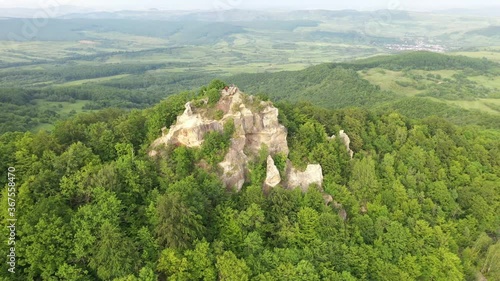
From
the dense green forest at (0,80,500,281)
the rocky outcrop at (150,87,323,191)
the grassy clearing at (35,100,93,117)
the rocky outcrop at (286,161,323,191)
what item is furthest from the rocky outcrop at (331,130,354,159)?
the grassy clearing at (35,100,93,117)

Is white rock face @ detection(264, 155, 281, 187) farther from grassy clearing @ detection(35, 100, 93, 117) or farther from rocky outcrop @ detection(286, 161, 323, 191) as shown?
grassy clearing @ detection(35, 100, 93, 117)

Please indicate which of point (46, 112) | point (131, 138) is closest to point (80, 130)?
point (131, 138)

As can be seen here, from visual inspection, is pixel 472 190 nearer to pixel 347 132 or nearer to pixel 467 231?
pixel 467 231

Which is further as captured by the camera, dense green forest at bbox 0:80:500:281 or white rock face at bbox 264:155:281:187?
white rock face at bbox 264:155:281:187

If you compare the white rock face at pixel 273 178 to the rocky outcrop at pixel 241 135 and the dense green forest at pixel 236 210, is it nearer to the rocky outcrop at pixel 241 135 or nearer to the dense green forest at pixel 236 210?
the rocky outcrop at pixel 241 135

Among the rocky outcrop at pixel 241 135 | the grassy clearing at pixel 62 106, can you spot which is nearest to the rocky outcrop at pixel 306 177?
the rocky outcrop at pixel 241 135

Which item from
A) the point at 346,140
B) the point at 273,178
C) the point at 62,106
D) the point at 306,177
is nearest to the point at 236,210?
the point at 273,178

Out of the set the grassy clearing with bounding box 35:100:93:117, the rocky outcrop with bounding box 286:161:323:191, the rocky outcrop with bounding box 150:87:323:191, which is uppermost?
the rocky outcrop with bounding box 150:87:323:191
